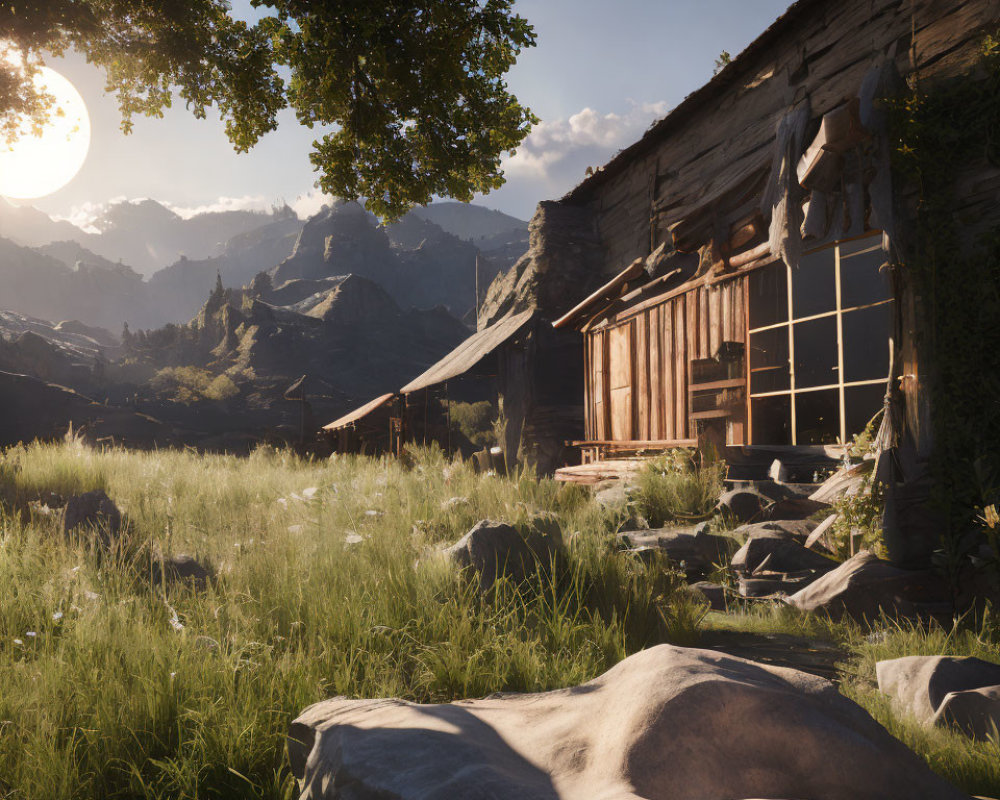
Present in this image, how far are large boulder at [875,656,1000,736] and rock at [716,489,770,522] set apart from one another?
3463 millimetres

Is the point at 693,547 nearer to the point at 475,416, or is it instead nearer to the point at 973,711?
the point at 973,711

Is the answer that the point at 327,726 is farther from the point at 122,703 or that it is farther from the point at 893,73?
the point at 893,73

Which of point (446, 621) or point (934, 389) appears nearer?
point (446, 621)

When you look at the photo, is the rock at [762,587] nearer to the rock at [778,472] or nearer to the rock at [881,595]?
the rock at [881,595]

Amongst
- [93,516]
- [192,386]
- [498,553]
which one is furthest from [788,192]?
[192,386]

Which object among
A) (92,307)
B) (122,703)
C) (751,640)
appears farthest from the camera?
(92,307)

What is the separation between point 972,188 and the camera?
487 cm

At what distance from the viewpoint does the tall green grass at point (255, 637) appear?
2219 millimetres

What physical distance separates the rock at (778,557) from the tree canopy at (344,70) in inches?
171

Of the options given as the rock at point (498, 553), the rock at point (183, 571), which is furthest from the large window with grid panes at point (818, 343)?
the rock at point (183, 571)

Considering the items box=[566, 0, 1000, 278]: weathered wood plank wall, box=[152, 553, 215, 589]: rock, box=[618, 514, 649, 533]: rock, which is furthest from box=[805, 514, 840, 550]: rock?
box=[152, 553, 215, 589]: rock

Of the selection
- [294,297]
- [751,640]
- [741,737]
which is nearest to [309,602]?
[741,737]

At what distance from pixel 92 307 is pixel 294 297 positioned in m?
114

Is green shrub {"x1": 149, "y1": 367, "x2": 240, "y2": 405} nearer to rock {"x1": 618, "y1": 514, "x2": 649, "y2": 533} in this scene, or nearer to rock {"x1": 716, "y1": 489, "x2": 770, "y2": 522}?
rock {"x1": 618, "y1": 514, "x2": 649, "y2": 533}
